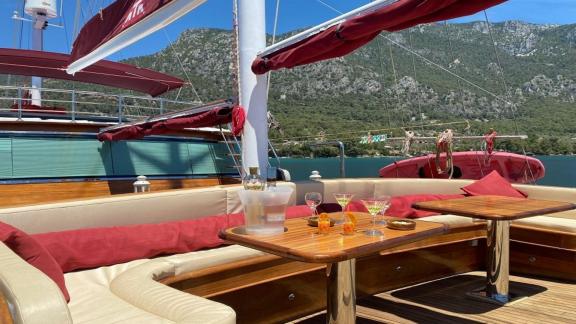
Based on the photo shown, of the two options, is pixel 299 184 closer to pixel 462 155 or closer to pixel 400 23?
pixel 400 23

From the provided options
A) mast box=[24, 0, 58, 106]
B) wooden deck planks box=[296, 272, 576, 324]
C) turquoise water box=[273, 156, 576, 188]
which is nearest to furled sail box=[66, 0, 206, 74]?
wooden deck planks box=[296, 272, 576, 324]

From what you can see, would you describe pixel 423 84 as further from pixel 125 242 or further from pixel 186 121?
pixel 125 242

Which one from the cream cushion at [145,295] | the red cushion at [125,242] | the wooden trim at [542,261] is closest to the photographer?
the cream cushion at [145,295]

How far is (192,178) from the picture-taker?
7.47 metres

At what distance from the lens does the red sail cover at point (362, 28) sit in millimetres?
2645

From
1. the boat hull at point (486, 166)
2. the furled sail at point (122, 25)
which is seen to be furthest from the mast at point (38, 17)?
the boat hull at point (486, 166)

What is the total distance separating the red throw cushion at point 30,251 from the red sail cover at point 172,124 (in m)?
2.48

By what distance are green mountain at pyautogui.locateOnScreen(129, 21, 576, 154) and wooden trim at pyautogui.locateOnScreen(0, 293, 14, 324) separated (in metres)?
7.64

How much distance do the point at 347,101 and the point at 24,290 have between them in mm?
32611

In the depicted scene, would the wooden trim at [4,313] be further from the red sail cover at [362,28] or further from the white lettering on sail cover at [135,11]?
the white lettering on sail cover at [135,11]

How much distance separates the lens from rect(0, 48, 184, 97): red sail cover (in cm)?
827

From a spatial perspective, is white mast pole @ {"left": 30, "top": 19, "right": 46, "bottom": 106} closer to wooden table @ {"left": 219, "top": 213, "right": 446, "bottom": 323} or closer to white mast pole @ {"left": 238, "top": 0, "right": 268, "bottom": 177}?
white mast pole @ {"left": 238, "top": 0, "right": 268, "bottom": 177}

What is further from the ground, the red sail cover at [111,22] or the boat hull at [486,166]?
the red sail cover at [111,22]

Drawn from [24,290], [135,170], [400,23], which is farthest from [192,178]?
[24,290]
